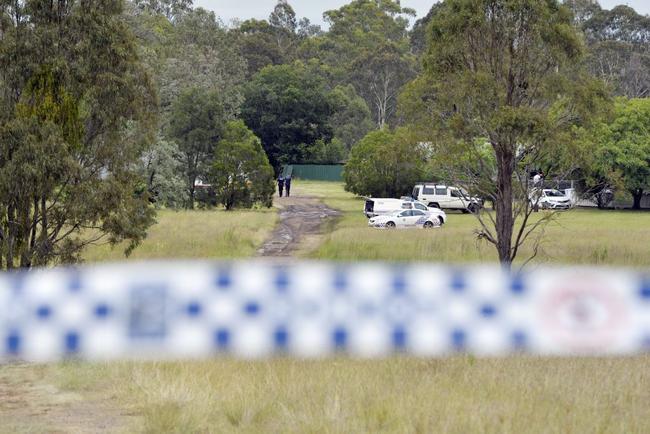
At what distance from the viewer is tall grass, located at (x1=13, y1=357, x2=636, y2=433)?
Result: 23.1 feet

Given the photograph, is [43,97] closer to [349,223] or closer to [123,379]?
[123,379]

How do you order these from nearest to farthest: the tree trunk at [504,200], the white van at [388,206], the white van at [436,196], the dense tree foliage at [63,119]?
the dense tree foliage at [63,119], the tree trunk at [504,200], the white van at [388,206], the white van at [436,196]

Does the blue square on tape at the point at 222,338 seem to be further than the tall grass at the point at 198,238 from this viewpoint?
No

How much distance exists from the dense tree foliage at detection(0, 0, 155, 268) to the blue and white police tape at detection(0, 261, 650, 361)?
21.3 ft

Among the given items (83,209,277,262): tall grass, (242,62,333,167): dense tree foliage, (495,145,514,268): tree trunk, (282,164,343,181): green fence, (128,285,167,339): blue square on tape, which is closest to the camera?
(128,285,167,339): blue square on tape

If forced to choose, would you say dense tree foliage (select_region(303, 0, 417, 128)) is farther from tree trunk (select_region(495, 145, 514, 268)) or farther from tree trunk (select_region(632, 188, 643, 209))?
tree trunk (select_region(495, 145, 514, 268))

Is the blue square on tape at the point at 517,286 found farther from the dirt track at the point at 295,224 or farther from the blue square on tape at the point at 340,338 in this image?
the dirt track at the point at 295,224

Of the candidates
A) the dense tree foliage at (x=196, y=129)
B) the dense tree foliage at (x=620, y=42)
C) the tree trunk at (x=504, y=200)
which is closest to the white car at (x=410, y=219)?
the dense tree foliage at (x=196, y=129)

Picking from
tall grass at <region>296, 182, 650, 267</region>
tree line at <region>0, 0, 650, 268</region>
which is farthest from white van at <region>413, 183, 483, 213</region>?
tree line at <region>0, 0, 650, 268</region>

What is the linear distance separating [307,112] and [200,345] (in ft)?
252

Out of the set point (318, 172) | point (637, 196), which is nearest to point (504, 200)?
point (637, 196)

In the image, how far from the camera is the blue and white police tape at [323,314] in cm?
960

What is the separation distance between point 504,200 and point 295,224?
83.2ft

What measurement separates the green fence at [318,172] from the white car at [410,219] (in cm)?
3982
